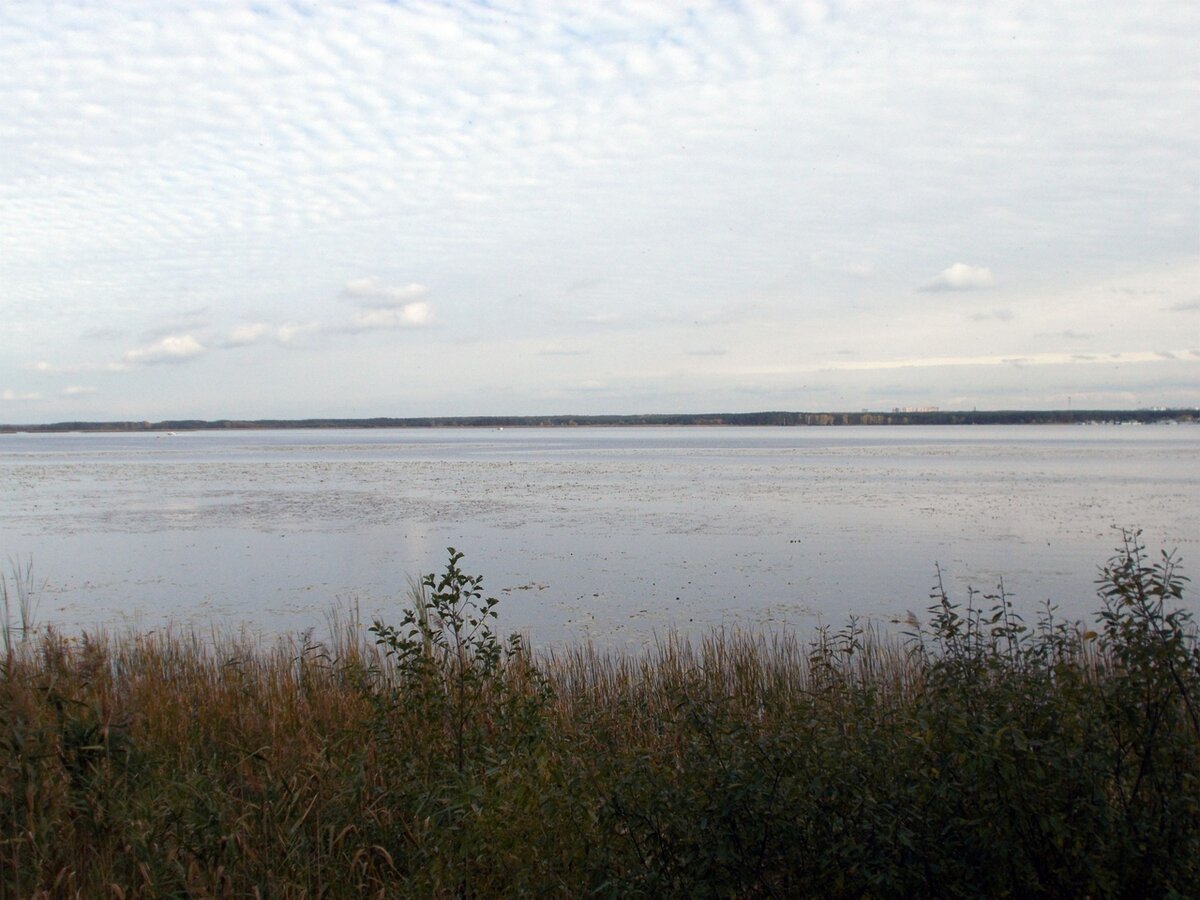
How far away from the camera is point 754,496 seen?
32.6 metres

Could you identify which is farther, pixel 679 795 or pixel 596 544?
pixel 596 544

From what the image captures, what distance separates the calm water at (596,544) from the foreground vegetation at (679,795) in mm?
6580

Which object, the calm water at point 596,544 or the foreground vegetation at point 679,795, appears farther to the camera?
the calm water at point 596,544

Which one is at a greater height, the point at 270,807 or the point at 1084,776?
the point at 1084,776

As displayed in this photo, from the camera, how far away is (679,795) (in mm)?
4238

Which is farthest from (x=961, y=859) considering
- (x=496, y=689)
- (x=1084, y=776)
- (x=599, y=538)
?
(x=599, y=538)

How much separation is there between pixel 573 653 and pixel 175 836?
674 centimetres

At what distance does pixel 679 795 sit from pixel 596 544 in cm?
1684

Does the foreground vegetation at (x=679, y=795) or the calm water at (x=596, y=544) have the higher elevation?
the foreground vegetation at (x=679, y=795)

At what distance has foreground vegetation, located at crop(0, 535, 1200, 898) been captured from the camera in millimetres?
3766

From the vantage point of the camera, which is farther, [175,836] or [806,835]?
[175,836]

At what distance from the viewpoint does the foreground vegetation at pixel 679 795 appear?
12.4ft

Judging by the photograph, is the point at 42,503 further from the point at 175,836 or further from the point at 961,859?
the point at 961,859

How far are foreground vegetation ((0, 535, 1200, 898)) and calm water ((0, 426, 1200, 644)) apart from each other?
658cm
